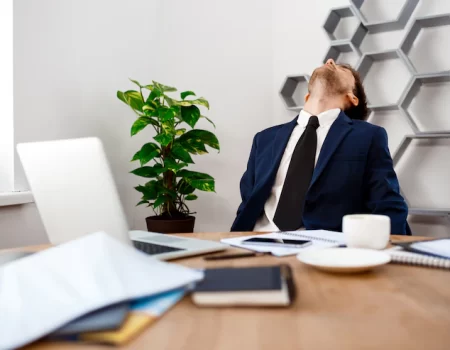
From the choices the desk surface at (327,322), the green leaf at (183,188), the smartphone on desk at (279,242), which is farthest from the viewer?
the green leaf at (183,188)

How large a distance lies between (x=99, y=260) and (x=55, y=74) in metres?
2.10

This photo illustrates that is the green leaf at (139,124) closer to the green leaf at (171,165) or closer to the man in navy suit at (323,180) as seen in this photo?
the green leaf at (171,165)

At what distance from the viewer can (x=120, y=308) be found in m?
0.56

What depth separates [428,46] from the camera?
2693mm

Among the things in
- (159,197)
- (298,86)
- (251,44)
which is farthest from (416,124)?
(159,197)

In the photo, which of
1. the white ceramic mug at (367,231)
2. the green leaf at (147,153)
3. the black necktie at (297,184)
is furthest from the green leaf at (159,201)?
the white ceramic mug at (367,231)

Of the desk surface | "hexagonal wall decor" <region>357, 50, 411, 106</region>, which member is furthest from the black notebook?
"hexagonal wall decor" <region>357, 50, 411, 106</region>

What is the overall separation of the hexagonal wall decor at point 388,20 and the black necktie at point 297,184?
1144mm

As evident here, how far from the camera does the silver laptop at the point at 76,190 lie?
2.84 ft

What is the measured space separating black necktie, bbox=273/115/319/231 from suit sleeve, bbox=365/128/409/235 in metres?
0.24

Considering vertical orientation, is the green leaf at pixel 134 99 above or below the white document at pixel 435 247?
above

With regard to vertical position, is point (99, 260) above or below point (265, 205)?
above

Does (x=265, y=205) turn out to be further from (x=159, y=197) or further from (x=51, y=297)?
(x=51, y=297)

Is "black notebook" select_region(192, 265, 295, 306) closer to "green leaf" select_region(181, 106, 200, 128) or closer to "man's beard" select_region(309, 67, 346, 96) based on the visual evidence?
"man's beard" select_region(309, 67, 346, 96)
